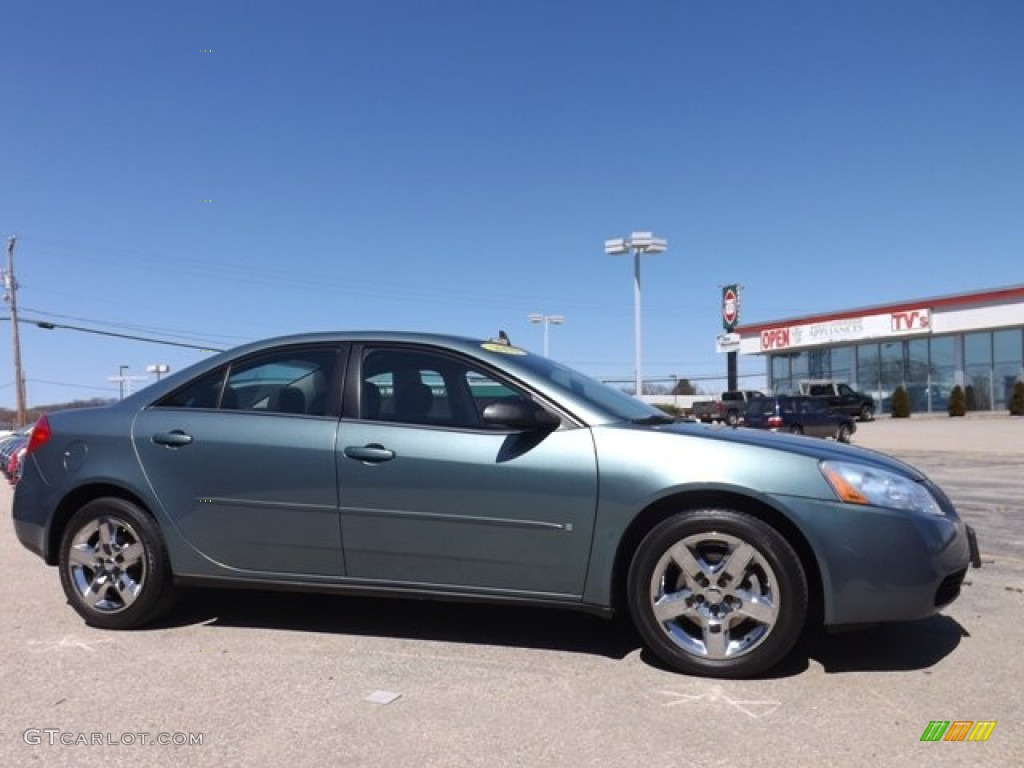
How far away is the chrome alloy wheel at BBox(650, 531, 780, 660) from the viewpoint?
3510mm

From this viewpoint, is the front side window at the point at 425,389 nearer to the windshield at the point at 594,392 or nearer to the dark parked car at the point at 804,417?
the windshield at the point at 594,392

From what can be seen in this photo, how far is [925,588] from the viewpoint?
11.3 feet

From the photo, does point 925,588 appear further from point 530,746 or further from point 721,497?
point 530,746

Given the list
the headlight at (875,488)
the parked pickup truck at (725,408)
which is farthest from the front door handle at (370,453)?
the parked pickup truck at (725,408)

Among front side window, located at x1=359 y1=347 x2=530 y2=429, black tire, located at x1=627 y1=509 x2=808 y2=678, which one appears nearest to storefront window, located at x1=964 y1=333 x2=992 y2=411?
black tire, located at x1=627 y1=509 x2=808 y2=678

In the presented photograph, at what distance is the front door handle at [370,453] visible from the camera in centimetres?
394

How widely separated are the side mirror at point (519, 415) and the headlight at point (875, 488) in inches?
46.9

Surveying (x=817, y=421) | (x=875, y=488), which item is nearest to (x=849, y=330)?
(x=817, y=421)

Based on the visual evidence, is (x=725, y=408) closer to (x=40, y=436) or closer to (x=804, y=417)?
(x=804, y=417)

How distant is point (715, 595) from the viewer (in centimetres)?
355

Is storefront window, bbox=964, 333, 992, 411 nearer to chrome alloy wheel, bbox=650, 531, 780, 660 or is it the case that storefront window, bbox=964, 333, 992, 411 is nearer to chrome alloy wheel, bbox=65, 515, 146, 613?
chrome alloy wheel, bbox=650, 531, 780, 660

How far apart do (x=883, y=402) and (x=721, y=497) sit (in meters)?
41.2

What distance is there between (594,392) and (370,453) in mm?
1183

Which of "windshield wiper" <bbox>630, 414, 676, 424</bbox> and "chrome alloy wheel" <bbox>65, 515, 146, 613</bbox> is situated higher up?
"windshield wiper" <bbox>630, 414, 676, 424</bbox>
